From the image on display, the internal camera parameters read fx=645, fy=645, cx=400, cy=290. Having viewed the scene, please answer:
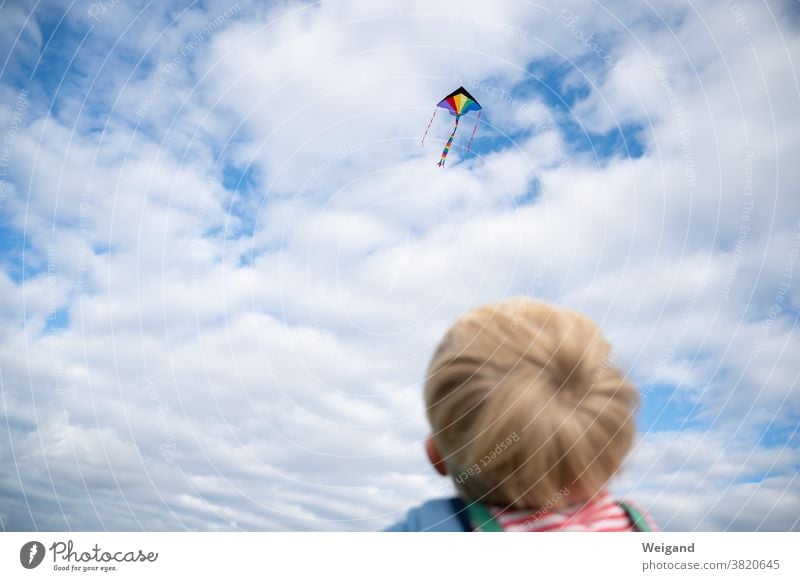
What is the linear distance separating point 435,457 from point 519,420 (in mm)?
268

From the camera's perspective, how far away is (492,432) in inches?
69.4

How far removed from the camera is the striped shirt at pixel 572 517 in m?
1.86

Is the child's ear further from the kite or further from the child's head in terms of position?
the kite

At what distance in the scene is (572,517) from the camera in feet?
6.58

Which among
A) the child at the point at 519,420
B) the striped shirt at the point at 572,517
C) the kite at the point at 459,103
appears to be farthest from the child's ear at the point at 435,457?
the kite at the point at 459,103

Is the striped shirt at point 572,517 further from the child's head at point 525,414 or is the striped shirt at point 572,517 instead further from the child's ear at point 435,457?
the child's ear at point 435,457

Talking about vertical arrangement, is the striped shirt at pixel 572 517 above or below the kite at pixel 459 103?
below

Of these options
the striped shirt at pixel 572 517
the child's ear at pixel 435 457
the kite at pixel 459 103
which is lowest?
the striped shirt at pixel 572 517

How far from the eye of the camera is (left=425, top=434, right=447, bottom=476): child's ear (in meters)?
1.84
